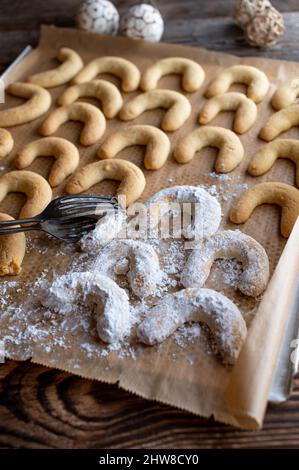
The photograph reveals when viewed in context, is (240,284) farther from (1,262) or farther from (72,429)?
(1,262)

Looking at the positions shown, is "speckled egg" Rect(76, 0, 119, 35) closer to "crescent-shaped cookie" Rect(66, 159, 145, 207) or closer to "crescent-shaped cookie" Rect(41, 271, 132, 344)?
"crescent-shaped cookie" Rect(66, 159, 145, 207)

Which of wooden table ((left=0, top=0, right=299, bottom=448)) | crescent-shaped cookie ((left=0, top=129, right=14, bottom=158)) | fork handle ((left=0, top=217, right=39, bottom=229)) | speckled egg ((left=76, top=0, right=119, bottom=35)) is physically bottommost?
wooden table ((left=0, top=0, right=299, bottom=448))

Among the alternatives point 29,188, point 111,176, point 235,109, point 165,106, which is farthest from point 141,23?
point 29,188

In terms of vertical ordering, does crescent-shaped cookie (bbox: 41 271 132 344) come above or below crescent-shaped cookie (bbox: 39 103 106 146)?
below

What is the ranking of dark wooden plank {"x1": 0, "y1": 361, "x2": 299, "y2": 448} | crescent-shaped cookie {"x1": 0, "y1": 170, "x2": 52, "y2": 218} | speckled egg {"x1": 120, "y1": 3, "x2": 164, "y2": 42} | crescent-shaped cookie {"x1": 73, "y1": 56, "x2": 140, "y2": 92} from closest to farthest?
dark wooden plank {"x1": 0, "y1": 361, "x2": 299, "y2": 448}, crescent-shaped cookie {"x1": 0, "y1": 170, "x2": 52, "y2": 218}, crescent-shaped cookie {"x1": 73, "y1": 56, "x2": 140, "y2": 92}, speckled egg {"x1": 120, "y1": 3, "x2": 164, "y2": 42}

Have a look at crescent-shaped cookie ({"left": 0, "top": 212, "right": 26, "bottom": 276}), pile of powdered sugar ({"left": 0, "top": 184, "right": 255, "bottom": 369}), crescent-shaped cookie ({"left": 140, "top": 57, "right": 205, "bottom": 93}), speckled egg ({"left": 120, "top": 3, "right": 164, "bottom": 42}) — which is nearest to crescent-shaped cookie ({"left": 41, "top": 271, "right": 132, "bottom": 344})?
pile of powdered sugar ({"left": 0, "top": 184, "right": 255, "bottom": 369})

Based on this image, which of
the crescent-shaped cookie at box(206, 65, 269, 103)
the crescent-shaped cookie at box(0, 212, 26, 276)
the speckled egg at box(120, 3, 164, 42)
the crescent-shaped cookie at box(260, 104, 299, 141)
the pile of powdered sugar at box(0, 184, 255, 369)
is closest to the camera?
the pile of powdered sugar at box(0, 184, 255, 369)

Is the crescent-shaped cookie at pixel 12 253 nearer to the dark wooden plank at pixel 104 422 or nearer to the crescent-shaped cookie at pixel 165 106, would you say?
the dark wooden plank at pixel 104 422
